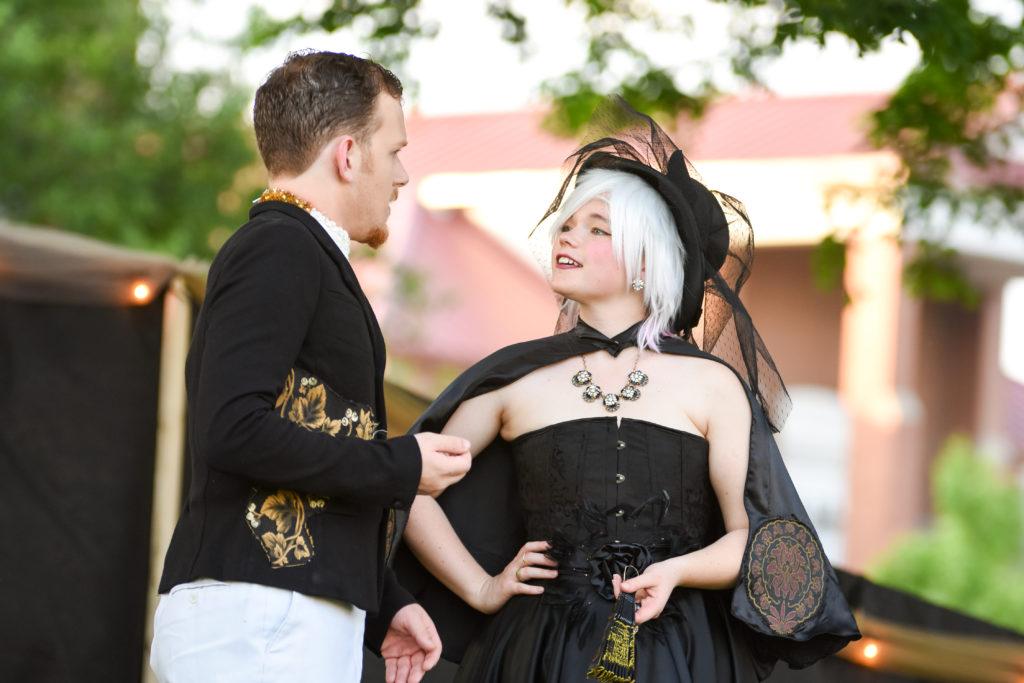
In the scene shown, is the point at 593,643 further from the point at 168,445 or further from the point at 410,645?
the point at 168,445

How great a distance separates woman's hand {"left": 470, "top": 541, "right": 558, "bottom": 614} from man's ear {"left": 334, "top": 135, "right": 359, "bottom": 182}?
986mm

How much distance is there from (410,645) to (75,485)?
155 cm

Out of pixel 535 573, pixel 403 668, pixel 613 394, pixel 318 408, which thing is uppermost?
pixel 613 394

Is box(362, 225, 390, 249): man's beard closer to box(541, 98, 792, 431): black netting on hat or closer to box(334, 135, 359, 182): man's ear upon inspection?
box(334, 135, 359, 182): man's ear

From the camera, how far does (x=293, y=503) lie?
241 cm

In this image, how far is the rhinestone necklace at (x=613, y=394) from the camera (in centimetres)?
311

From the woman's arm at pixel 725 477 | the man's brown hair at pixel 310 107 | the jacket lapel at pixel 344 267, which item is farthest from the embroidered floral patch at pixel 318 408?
the woman's arm at pixel 725 477

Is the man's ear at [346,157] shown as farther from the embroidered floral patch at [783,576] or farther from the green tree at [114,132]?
the green tree at [114,132]

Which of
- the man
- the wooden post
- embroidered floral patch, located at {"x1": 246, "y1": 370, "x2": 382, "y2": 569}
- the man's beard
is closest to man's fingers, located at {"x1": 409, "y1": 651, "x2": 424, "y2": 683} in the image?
the man

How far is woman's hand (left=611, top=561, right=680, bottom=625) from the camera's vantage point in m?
2.93

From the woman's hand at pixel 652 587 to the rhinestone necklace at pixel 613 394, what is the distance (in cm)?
37

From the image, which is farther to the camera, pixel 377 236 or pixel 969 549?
pixel 969 549

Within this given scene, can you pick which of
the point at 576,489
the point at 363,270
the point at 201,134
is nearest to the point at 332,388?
the point at 576,489

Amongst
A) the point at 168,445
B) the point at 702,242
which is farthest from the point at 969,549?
the point at 702,242
